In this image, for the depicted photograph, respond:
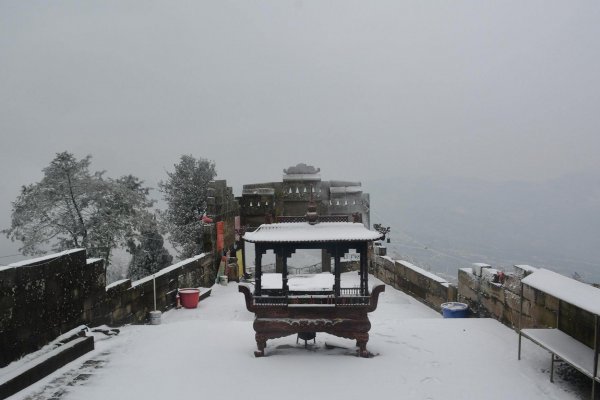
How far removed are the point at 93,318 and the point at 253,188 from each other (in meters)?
16.7

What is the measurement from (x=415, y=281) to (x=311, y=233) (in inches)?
314

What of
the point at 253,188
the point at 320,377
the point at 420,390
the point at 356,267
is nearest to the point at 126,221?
the point at 253,188

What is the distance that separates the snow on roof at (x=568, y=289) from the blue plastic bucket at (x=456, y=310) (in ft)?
13.2

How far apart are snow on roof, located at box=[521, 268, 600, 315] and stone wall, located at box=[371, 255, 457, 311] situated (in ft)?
17.4

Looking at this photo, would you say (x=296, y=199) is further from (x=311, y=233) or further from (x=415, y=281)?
(x=311, y=233)

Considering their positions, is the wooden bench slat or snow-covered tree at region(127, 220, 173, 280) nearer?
the wooden bench slat

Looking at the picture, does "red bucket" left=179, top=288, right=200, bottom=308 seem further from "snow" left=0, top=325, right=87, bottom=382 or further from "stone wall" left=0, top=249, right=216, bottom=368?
"snow" left=0, top=325, right=87, bottom=382

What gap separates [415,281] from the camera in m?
15.1

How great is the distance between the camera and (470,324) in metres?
10.3

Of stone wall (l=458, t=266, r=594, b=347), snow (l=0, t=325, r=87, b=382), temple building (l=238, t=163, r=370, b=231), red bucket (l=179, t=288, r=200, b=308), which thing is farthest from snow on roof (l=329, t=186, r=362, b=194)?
snow (l=0, t=325, r=87, b=382)

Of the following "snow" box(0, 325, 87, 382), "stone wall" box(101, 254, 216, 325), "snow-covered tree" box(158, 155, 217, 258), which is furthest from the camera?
"snow-covered tree" box(158, 155, 217, 258)

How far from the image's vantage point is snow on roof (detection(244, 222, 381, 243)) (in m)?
8.13

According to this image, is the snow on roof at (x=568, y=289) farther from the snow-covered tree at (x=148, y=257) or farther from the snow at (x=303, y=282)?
the snow-covered tree at (x=148, y=257)

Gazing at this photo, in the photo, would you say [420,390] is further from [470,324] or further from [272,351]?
[470,324]
